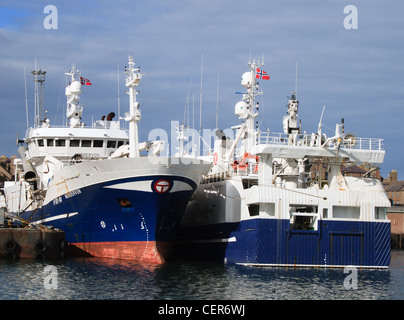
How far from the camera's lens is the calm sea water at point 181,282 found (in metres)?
24.9

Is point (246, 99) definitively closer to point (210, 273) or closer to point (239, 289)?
point (210, 273)

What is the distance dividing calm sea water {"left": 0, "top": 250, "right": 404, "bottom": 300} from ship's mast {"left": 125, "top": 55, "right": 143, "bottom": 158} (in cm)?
650

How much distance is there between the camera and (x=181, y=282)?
28141mm

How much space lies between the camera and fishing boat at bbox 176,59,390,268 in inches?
1303

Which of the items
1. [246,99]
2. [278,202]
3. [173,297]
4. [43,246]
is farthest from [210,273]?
[246,99]

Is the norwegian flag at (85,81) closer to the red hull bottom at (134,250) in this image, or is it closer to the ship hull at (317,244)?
the red hull bottom at (134,250)

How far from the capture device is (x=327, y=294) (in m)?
25.8

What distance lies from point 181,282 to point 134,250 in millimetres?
7528

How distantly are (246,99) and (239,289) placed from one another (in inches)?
713

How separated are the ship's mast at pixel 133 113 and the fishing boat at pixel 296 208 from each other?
6081 millimetres

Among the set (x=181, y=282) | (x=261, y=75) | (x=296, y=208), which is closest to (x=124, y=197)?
(x=181, y=282)

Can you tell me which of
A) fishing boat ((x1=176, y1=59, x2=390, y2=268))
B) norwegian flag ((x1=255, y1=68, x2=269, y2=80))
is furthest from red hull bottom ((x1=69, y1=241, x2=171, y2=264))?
norwegian flag ((x1=255, y1=68, x2=269, y2=80))

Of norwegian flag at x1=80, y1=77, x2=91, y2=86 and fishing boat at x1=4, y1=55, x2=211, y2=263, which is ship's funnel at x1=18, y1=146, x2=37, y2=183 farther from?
norwegian flag at x1=80, y1=77, x2=91, y2=86

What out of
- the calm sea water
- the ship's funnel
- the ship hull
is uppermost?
the ship's funnel
